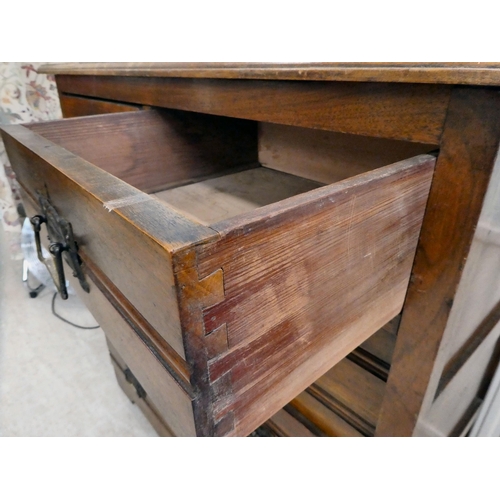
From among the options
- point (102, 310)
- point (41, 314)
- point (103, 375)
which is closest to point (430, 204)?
point (102, 310)

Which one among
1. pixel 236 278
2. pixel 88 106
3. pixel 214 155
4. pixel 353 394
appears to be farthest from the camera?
pixel 88 106

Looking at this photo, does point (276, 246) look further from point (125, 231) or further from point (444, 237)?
point (444, 237)

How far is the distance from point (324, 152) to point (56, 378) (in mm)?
1147

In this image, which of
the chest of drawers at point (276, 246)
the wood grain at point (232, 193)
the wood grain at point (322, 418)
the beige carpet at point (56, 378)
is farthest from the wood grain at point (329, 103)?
the beige carpet at point (56, 378)

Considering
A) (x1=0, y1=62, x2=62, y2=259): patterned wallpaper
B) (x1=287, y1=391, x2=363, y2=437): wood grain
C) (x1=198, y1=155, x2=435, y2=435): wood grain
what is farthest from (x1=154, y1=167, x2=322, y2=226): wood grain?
(x1=0, y1=62, x2=62, y2=259): patterned wallpaper

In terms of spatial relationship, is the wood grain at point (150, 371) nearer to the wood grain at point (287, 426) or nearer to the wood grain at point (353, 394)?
the wood grain at point (353, 394)

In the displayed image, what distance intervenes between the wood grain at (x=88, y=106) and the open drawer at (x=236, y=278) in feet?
1.30

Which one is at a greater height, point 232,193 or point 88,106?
point 88,106

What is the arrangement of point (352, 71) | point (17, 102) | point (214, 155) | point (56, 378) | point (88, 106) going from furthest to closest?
point (17, 102), point (56, 378), point (88, 106), point (214, 155), point (352, 71)

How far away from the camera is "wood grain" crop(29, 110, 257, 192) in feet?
2.21

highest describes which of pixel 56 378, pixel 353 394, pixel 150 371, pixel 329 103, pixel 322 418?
pixel 329 103

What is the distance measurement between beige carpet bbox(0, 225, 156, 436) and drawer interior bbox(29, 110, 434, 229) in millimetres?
747

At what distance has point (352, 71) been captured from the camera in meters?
0.42

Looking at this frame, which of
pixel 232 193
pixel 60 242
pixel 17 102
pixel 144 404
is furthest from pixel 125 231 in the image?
pixel 17 102
